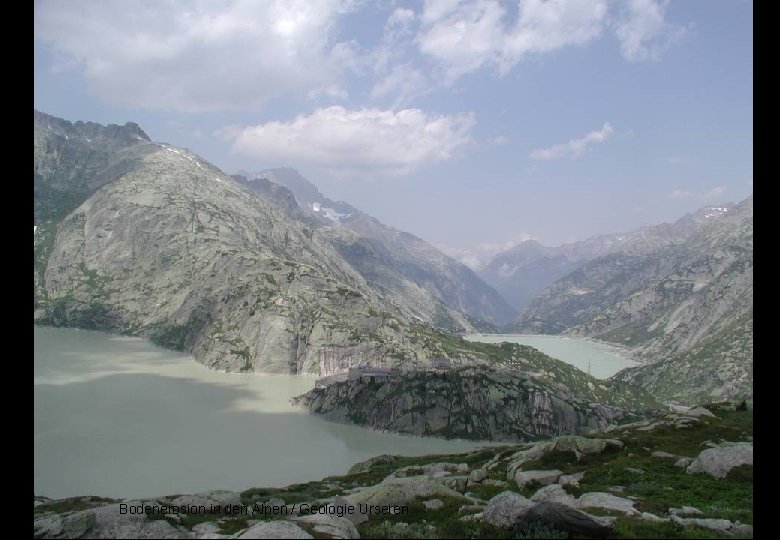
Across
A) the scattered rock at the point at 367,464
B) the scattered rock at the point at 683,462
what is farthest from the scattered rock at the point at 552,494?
the scattered rock at the point at 367,464

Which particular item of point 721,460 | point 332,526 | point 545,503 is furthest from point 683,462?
point 332,526

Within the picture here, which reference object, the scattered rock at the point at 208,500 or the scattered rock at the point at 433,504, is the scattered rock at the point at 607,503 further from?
the scattered rock at the point at 208,500

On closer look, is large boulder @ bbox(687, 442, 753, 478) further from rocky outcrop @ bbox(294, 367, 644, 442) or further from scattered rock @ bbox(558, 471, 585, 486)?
rocky outcrop @ bbox(294, 367, 644, 442)

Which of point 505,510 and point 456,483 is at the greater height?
point 505,510

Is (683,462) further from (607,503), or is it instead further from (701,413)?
(701,413)

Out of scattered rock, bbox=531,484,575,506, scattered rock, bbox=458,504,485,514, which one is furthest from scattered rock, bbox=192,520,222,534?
scattered rock, bbox=531,484,575,506
